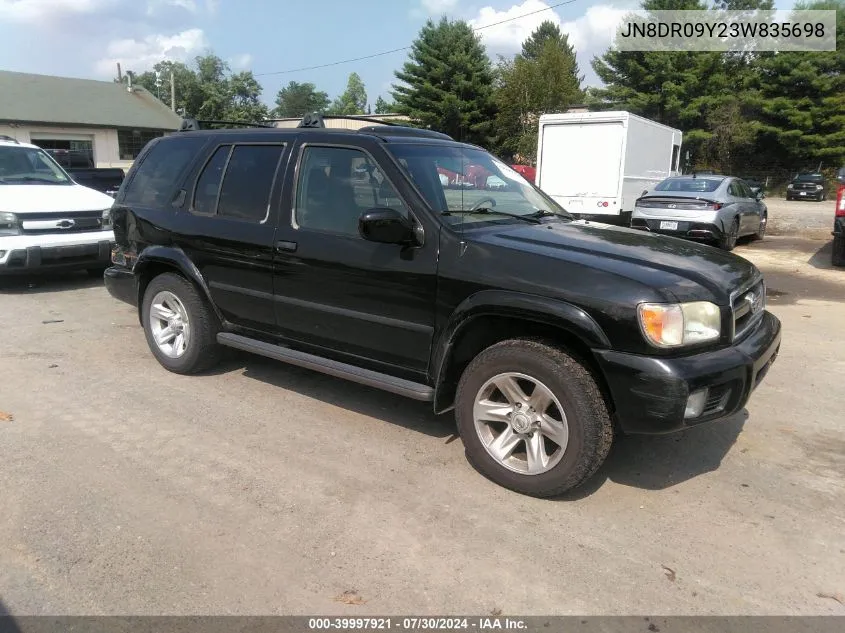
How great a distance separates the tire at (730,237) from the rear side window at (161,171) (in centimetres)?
1021

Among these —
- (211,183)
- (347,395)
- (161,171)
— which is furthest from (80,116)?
(347,395)

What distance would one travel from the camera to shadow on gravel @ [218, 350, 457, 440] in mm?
4480

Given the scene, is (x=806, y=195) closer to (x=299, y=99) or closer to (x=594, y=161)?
(x=594, y=161)

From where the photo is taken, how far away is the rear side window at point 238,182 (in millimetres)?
4562

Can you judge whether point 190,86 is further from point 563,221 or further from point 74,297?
point 563,221

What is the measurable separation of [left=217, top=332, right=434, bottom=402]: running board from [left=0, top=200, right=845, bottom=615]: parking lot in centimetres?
41

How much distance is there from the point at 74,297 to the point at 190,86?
2581 inches

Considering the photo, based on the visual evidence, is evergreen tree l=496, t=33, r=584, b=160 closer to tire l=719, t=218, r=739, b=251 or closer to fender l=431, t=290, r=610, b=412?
tire l=719, t=218, r=739, b=251

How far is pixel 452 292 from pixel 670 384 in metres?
1.24

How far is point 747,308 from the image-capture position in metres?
3.68

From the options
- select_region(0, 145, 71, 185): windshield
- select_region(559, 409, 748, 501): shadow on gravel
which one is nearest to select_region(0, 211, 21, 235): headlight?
select_region(0, 145, 71, 185): windshield

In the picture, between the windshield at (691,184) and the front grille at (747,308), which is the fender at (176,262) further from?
the windshield at (691,184)

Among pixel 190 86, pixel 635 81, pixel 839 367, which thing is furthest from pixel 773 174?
pixel 190 86

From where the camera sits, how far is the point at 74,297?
8250 mm
